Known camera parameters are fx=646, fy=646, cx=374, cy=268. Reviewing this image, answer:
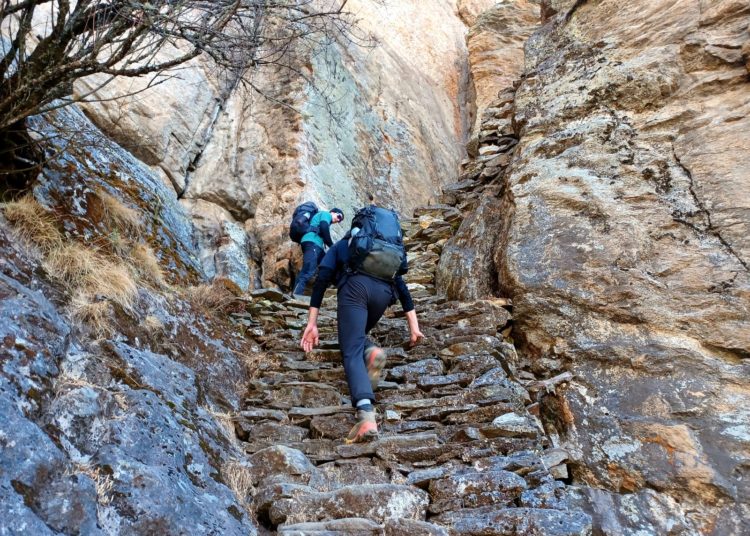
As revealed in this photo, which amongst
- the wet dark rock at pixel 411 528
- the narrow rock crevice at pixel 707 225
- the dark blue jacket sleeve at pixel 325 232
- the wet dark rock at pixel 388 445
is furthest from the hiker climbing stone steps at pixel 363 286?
the dark blue jacket sleeve at pixel 325 232

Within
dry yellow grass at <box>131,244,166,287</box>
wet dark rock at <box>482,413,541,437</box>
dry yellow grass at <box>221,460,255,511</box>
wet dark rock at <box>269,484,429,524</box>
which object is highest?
dry yellow grass at <box>131,244,166,287</box>

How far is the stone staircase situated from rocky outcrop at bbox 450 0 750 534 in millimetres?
537

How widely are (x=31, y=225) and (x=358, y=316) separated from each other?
275cm

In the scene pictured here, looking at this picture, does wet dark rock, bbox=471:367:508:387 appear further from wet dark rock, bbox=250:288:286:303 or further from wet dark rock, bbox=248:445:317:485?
wet dark rock, bbox=250:288:286:303

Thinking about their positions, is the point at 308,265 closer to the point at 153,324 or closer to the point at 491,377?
the point at 153,324

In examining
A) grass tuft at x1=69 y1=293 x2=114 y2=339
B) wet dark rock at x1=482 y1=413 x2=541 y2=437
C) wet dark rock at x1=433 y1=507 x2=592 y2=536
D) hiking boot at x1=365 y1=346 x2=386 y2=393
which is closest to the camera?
wet dark rock at x1=433 y1=507 x2=592 y2=536

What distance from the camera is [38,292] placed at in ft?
14.4

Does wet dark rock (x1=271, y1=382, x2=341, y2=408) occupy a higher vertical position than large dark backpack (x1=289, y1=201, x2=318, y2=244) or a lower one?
lower

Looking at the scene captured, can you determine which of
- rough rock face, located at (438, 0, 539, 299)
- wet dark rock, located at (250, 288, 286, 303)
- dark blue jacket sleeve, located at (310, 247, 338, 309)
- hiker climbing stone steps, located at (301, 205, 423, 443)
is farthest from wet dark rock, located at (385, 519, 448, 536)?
wet dark rock, located at (250, 288, 286, 303)

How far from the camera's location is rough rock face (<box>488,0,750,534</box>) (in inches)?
209

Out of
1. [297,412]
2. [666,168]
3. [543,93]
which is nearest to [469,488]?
[297,412]

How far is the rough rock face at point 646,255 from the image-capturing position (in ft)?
17.4

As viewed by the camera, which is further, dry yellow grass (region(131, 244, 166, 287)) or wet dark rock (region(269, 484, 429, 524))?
dry yellow grass (region(131, 244, 166, 287))

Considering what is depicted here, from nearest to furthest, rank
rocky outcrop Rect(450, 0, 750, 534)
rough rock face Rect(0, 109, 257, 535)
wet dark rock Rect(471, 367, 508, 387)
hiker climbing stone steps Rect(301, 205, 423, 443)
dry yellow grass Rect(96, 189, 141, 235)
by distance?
1. rough rock face Rect(0, 109, 257, 535)
2. rocky outcrop Rect(450, 0, 750, 534)
3. hiker climbing stone steps Rect(301, 205, 423, 443)
4. wet dark rock Rect(471, 367, 508, 387)
5. dry yellow grass Rect(96, 189, 141, 235)
